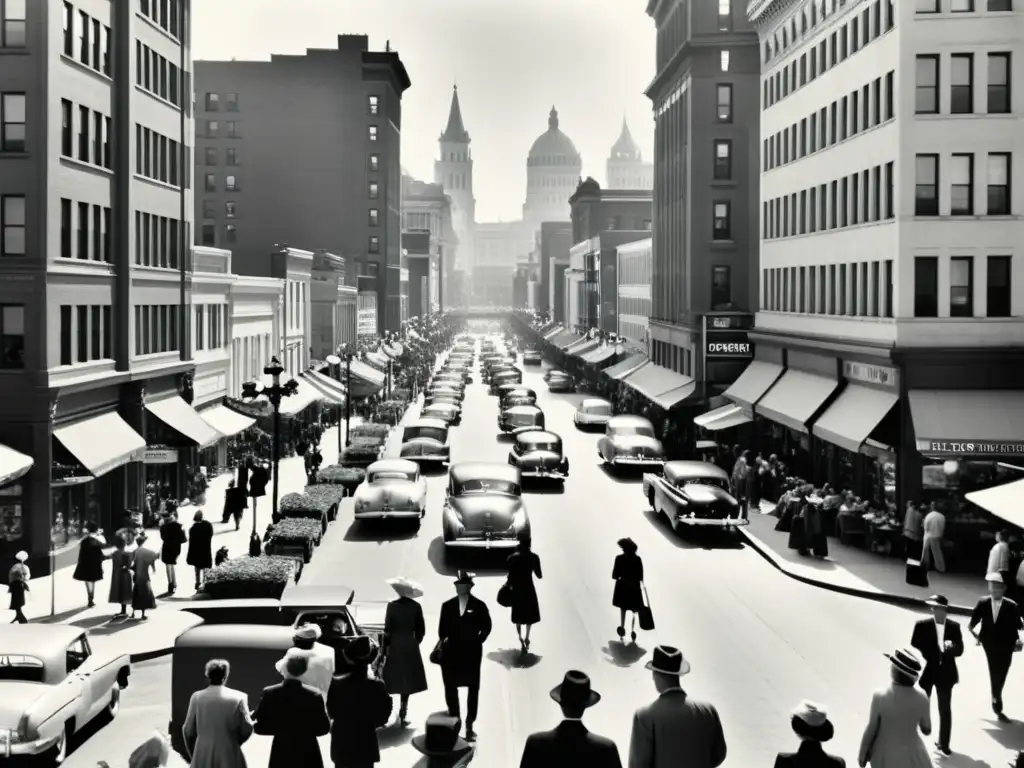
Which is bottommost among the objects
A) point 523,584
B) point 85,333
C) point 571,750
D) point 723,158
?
point 523,584

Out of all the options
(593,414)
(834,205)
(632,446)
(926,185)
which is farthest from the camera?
(593,414)

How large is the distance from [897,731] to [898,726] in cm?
5

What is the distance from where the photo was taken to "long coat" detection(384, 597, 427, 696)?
1521 cm

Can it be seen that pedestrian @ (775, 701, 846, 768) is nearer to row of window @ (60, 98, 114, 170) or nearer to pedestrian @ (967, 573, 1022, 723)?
pedestrian @ (967, 573, 1022, 723)

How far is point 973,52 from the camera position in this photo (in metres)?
32.8

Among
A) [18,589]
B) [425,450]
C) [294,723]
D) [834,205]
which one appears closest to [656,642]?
[18,589]

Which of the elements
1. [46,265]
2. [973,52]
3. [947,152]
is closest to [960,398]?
[947,152]

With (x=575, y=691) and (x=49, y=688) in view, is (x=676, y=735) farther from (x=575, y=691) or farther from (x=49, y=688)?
(x=49, y=688)

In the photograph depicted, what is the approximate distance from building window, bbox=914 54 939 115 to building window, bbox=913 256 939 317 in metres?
3.72

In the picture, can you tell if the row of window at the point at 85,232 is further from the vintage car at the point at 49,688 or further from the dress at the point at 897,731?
the dress at the point at 897,731

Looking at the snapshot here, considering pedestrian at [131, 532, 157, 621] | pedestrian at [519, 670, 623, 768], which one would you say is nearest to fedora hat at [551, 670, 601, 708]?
pedestrian at [519, 670, 623, 768]

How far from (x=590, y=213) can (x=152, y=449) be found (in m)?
118

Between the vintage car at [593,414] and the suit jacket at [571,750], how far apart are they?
55044 millimetres

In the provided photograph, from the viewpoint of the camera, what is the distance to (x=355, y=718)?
38.5 ft
